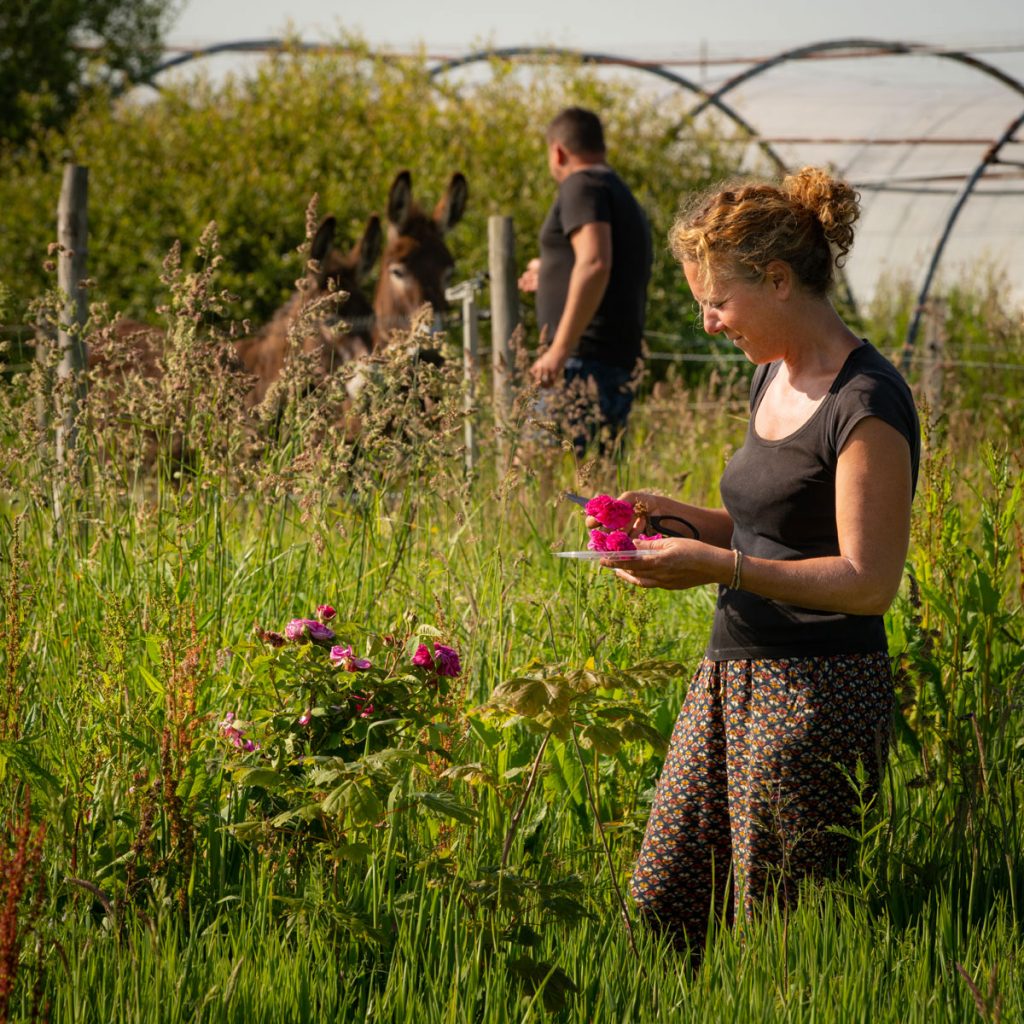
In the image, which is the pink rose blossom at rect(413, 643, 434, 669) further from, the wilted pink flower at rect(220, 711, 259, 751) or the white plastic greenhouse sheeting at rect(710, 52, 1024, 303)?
the white plastic greenhouse sheeting at rect(710, 52, 1024, 303)

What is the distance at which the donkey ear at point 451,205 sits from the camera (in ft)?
27.8

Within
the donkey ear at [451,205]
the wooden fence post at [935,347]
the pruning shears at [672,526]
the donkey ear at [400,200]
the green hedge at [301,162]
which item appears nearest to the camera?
the pruning shears at [672,526]

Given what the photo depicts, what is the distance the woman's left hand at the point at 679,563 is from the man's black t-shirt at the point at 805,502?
21 centimetres

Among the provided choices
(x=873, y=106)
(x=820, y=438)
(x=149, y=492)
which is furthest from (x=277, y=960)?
(x=873, y=106)

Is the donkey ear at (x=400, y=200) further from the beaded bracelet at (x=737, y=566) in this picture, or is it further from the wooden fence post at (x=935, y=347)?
the beaded bracelet at (x=737, y=566)

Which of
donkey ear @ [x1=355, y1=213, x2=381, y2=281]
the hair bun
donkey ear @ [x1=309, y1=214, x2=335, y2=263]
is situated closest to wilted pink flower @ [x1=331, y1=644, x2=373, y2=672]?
the hair bun

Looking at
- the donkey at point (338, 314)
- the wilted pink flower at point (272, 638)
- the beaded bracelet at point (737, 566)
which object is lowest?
the wilted pink flower at point (272, 638)

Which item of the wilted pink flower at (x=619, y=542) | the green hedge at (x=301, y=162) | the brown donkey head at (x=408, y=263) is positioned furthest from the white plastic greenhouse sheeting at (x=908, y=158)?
the wilted pink flower at (x=619, y=542)

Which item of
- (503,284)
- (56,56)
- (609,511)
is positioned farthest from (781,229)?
(56,56)

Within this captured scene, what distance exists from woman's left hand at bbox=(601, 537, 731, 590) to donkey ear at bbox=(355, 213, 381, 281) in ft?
19.6

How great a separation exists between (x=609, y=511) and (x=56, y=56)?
49.2 ft

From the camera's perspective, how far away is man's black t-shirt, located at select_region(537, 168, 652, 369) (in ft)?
19.3

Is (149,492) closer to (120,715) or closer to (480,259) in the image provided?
(120,715)

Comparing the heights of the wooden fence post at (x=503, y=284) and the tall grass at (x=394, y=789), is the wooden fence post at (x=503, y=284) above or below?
above
